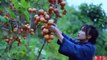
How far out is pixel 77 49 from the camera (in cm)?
302

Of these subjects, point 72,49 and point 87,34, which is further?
point 87,34

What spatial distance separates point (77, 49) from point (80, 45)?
121 millimetres

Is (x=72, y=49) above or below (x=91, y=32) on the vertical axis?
below

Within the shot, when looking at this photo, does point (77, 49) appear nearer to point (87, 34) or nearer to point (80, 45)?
point (80, 45)

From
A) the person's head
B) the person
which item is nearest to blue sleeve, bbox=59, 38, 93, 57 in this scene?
the person

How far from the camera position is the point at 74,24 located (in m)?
10.4

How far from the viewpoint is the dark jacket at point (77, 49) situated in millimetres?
2941

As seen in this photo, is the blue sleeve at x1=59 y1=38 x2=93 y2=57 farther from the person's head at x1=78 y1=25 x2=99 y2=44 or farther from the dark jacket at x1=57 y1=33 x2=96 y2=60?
the person's head at x1=78 y1=25 x2=99 y2=44

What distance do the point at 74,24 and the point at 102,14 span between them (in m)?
0.83

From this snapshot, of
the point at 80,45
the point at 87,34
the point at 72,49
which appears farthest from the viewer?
the point at 87,34

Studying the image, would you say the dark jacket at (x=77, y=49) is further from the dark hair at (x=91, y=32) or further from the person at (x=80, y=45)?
the dark hair at (x=91, y=32)

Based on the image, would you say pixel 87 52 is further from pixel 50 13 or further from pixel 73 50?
pixel 50 13

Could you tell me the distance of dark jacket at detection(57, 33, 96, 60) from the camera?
294 cm

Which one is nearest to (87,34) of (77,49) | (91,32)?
(91,32)
